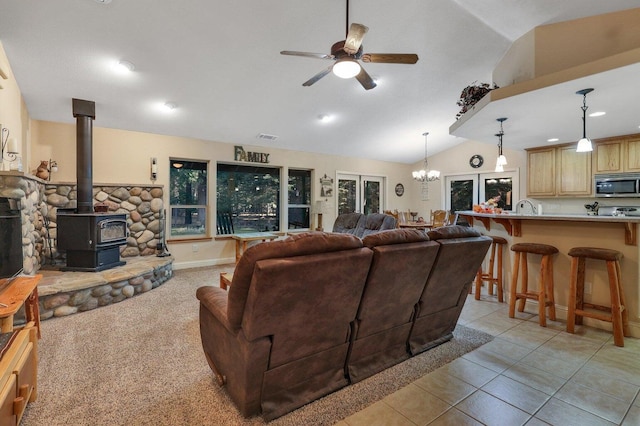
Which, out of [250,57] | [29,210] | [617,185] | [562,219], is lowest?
[562,219]

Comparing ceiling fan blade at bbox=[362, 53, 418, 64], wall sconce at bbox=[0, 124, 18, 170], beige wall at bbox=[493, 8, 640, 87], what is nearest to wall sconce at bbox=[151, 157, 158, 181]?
wall sconce at bbox=[0, 124, 18, 170]

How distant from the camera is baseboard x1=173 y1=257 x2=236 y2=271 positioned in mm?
5289

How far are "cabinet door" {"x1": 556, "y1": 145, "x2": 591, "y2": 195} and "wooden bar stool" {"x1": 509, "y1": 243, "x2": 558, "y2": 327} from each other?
3174 mm

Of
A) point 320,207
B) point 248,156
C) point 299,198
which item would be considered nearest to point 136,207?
point 248,156

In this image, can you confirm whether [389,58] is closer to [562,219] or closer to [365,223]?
[562,219]

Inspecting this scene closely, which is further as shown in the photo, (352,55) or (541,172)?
(541,172)

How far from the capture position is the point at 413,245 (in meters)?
1.89

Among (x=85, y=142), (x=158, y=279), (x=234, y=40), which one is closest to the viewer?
(x=234, y=40)

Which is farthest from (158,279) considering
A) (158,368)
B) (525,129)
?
(525,129)

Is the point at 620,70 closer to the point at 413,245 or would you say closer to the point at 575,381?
the point at 413,245

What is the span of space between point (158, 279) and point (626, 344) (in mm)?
5166

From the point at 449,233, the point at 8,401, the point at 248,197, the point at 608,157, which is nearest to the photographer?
the point at 8,401

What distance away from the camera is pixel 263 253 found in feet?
4.60

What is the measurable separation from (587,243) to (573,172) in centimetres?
318
